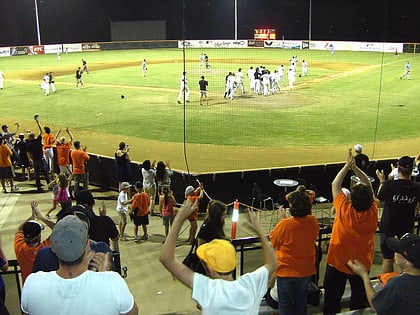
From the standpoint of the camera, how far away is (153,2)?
5947 cm

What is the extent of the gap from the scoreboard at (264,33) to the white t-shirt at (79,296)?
5600 centimetres

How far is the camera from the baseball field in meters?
17.5

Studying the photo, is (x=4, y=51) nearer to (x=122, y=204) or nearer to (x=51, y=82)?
(x=51, y=82)

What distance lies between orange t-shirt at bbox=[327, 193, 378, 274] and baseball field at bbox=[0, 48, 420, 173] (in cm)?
893

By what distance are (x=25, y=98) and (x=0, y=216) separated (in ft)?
62.2

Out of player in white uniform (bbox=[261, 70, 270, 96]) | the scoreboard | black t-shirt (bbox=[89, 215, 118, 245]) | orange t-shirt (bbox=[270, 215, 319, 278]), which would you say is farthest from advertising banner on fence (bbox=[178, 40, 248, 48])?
orange t-shirt (bbox=[270, 215, 319, 278])

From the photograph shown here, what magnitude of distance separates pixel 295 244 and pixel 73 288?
2.55 metres

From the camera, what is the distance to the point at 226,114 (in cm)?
2361

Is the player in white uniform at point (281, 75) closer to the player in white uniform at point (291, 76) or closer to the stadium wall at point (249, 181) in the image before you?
the player in white uniform at point (291, 76)

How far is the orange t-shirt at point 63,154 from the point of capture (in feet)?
45.1

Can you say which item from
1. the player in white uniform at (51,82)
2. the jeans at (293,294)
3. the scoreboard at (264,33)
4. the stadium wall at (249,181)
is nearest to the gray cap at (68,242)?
the jeans at (293,294)

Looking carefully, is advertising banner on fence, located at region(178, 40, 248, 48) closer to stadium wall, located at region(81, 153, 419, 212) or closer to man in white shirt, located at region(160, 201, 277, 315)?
stadium wall, located at region(81, 153, 419, 212)

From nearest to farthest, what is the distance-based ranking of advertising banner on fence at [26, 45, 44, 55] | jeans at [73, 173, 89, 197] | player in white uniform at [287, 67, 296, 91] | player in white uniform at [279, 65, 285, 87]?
jeans at [73, 173, 89, 197] → player in white uniform at [279, 65, 285, 87] → player in white uniform at [287, 67, 296, 91] → advertising banner on fence at [26, 45, 44, 55]

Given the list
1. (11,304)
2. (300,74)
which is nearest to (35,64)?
(300,74)
